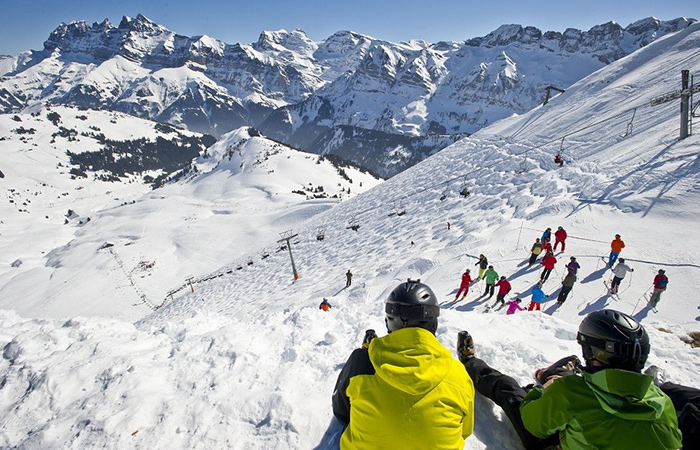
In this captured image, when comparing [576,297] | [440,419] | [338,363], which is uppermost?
[440,419]

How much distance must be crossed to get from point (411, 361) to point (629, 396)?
6.20ft

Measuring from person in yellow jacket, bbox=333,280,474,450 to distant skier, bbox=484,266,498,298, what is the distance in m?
9.47

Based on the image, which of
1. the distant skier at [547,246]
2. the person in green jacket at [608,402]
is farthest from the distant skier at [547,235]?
the person in green jacket at [608,402]

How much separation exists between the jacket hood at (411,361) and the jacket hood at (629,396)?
1.36 meters

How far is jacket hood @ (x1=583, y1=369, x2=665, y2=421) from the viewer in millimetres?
2830

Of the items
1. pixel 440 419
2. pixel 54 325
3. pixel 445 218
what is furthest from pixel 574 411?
pixel 445 218

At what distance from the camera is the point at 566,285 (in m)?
10.8

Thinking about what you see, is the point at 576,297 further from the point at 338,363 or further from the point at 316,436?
the point at 316,436

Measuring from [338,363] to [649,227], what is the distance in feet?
48.6

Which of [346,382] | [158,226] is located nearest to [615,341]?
[346,382]

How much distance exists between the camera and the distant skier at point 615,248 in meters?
11.7

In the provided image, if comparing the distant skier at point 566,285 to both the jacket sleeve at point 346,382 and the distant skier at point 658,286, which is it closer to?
the distant skier at point 658,286

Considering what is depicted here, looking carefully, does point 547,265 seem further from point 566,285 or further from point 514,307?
point 514,307

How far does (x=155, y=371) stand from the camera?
6191mm
